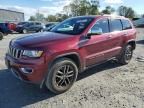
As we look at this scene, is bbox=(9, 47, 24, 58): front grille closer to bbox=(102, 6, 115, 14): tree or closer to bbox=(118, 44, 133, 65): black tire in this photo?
bbox=(118, 44, 133, 65): black tire

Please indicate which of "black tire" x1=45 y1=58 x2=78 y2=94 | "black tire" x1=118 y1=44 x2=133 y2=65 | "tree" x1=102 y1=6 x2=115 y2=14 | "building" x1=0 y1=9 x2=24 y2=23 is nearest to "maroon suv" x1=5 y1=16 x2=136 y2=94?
"black tire" x1=45 y1=58 x2=78 y2=94

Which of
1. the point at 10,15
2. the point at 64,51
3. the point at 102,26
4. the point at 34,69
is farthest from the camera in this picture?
the point at 10,15

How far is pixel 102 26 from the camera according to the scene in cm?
636

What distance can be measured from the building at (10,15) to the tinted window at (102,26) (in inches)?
2487

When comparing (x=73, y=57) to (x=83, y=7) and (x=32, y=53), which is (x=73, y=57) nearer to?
(x=32, y=53)

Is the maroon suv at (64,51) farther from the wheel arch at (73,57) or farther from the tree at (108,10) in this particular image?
the tree at (108,10)

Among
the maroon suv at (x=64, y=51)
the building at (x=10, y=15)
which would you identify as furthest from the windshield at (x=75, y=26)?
the building at (x=10, y=15)

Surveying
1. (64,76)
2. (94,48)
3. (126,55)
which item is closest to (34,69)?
(64,76)

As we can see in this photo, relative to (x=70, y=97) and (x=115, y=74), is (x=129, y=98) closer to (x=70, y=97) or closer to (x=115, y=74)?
(x=70, y=97)

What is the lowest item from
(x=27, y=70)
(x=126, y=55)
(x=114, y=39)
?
(x=126, y=55)

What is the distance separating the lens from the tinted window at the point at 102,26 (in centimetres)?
607

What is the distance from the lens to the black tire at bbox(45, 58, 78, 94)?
4898mm

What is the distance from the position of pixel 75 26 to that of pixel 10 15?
69.8 m

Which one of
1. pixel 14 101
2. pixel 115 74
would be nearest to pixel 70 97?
A: pixel 14 101
